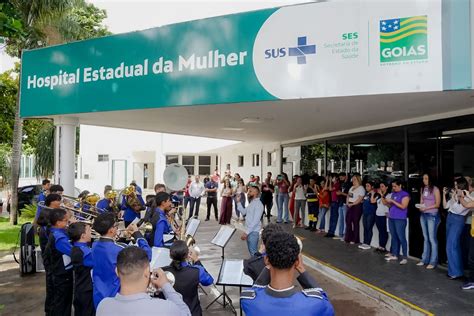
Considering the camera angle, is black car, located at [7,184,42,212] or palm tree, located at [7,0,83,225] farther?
black car, located at [7,184,42,212]

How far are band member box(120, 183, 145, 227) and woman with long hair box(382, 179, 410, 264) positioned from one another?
4.96 metres

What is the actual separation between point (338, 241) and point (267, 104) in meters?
4.96

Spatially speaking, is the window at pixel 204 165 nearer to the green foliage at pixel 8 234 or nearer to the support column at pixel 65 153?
the green foliage at pixel 8 234

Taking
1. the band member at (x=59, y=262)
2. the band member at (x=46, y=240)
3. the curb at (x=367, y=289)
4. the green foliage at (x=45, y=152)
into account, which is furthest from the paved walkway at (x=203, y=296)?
the green foliage at (x=45, y=152)

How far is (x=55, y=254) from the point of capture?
4277mm

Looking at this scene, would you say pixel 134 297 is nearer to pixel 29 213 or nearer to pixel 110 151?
pixel 29 213

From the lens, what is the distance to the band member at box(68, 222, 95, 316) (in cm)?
375

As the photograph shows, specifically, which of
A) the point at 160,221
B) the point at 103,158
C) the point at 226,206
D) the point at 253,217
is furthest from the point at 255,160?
the point at 160,221

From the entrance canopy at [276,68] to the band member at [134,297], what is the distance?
3.95 metres

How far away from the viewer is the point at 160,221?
4.83m

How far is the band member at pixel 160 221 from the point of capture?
4.79 meters

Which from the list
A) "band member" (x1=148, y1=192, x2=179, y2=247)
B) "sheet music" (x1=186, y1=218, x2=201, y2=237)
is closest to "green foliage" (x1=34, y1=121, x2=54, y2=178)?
"sheet music" (x1=186, y1=218, x2=201, y2=237)

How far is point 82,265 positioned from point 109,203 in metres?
3.75

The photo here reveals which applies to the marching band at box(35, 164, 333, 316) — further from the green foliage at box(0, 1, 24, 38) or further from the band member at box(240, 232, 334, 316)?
the green foliage at box(0, 1, 24, 38)
